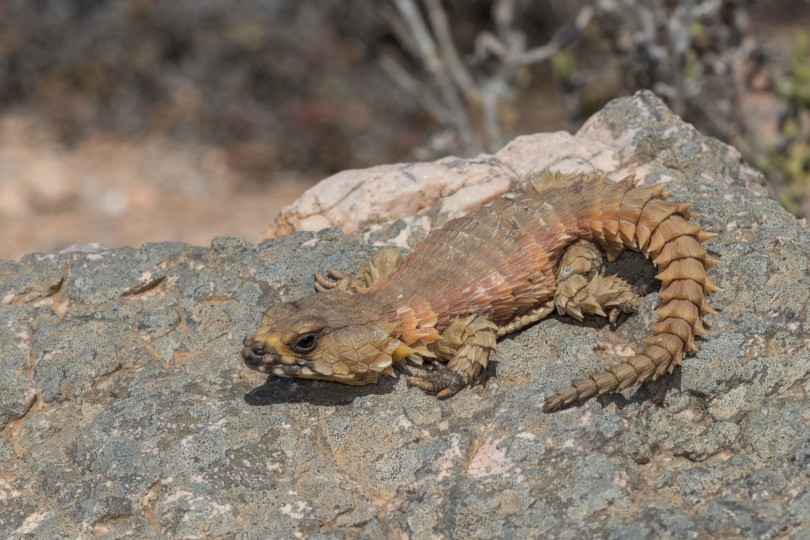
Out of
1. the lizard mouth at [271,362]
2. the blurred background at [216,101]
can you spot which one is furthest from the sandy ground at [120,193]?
the lizard mouth at [271,362]

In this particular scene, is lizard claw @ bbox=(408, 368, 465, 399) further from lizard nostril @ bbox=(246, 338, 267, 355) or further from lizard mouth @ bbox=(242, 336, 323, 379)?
lizard nostril @ bbox=(246, 338, 267, 355)

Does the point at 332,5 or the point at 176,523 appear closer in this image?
the point at 176,523

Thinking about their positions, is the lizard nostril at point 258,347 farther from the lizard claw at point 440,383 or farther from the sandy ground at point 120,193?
the sandy ground at point 120,193

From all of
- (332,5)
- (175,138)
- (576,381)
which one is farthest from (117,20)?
(576,381)

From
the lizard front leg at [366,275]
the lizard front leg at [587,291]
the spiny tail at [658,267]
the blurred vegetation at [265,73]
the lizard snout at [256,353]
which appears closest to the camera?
the spiny tail at [658,267]

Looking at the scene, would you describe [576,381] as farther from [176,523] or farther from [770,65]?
[770,65]

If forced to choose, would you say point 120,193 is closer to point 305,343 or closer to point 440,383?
point 305,343
